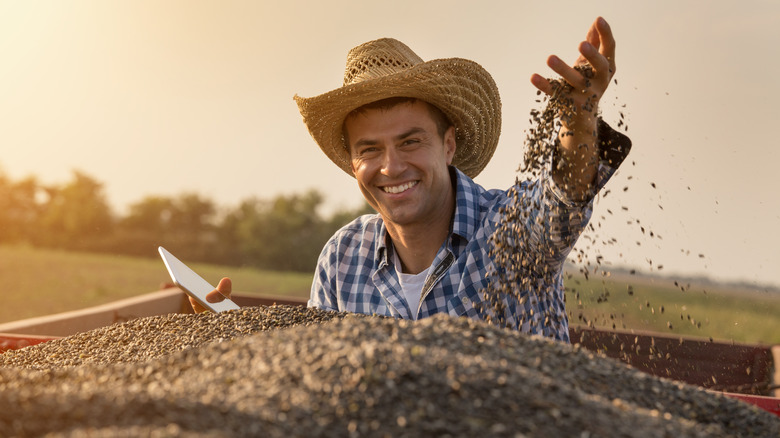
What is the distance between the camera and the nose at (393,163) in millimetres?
3254

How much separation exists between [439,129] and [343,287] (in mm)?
1121

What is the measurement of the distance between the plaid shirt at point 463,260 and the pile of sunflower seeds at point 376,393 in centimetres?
85

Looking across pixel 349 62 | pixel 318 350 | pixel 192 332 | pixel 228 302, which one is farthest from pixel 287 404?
pixel 349 62

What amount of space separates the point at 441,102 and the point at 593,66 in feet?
3.70

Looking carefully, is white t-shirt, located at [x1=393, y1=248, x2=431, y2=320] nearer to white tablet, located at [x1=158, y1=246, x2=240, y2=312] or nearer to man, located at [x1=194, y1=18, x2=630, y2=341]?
man, located at [x1=194, y1=18, x2=630, y2=341]

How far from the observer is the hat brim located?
10.3 ft

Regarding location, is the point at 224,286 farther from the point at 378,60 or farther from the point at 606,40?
the point at 606,40

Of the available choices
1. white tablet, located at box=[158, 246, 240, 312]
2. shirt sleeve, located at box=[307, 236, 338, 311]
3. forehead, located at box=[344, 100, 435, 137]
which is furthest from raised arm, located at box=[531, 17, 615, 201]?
white tablet, located at box=[158, 246, 240, 312]

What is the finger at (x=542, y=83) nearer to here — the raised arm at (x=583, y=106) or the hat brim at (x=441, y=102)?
the raised arm at (x=583, y=106)

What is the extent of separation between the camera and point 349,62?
3.54 m

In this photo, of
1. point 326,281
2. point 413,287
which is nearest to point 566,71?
point 413,287

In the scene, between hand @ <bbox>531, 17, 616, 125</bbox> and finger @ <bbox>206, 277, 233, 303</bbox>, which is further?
finger @ <bbox>206, 277, 233, 303</bbox>

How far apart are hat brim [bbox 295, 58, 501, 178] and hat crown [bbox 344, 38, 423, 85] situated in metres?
0.15

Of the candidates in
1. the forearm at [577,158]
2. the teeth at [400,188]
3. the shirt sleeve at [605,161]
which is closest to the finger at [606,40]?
the forearm at [577,158]
